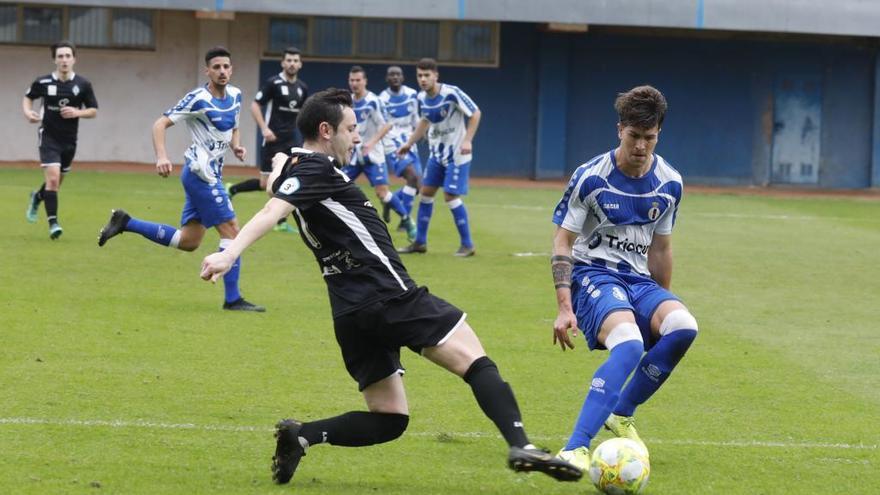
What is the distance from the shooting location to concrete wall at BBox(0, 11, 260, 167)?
99.8ft

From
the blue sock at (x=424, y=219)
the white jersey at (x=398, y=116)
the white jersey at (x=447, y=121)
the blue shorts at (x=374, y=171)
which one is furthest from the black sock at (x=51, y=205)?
the white jersey at (x=398, y=116)

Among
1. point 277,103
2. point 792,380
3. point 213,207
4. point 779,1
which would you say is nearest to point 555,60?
point 779,1

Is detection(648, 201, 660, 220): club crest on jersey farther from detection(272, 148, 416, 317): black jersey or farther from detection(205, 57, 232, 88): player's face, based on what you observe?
detection(205, 57, 232, 88): player's face

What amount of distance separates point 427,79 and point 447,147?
784mm

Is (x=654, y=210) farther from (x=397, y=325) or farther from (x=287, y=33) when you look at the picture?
(x=287, y=33)

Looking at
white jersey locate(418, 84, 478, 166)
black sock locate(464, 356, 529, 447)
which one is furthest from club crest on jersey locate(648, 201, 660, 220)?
white jersey locate(418, 84, 478, 166)

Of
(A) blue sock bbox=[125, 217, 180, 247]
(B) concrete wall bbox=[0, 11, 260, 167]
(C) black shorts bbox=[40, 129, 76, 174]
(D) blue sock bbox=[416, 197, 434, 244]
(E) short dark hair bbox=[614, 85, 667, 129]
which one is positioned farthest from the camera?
(B) concrete wall bbox=[0, 11, 260, 167]

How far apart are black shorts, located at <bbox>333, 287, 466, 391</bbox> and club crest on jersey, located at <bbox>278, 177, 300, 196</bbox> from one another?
22.8 inches

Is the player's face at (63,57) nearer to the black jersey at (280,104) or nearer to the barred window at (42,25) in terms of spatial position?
the black jersey at (280,104)

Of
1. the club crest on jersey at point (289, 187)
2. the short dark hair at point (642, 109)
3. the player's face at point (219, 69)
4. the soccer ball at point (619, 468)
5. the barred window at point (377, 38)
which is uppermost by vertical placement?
the barred window at point (377, 38)

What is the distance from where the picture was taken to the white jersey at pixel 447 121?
51.7 ft

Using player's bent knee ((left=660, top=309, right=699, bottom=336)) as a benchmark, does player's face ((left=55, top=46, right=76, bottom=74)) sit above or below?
above

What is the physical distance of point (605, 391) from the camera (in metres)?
6.24

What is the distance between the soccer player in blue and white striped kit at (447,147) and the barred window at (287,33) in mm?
14813
